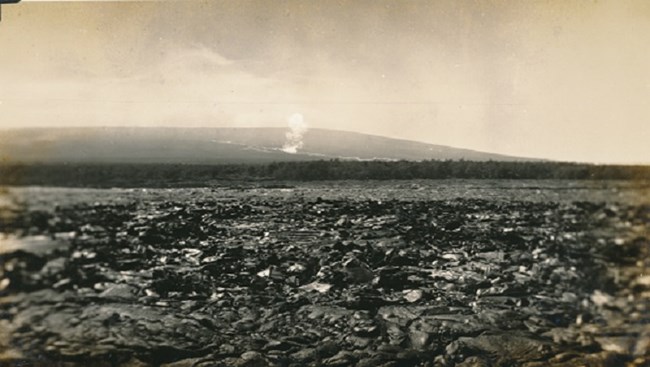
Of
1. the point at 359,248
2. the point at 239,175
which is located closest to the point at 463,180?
the point at 359,248

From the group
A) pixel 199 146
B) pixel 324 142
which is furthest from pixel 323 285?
pixel 199 146

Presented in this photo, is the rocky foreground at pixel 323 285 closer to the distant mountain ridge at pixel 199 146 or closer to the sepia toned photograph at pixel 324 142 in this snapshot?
the sepia toned photograph at pixel 324 142

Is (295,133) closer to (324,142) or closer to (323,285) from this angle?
(324,142)

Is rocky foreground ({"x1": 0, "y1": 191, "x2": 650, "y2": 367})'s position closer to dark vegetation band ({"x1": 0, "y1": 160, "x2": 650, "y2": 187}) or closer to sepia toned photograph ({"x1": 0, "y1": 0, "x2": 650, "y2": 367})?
sepia toned photograph ({"x1": 0, "y1": 0, "x2": 650, "y2": 367})

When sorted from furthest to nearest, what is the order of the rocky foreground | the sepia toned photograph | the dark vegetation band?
the dark vegetation band → the sepia toned photograph → the rocky foreground

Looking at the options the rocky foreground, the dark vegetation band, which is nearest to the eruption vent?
the dark vegetation band

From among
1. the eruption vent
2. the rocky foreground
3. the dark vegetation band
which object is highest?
the eruption vent

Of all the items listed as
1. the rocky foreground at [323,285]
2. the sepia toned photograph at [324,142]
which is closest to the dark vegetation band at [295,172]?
the sepia toned photograph at [324,142]
